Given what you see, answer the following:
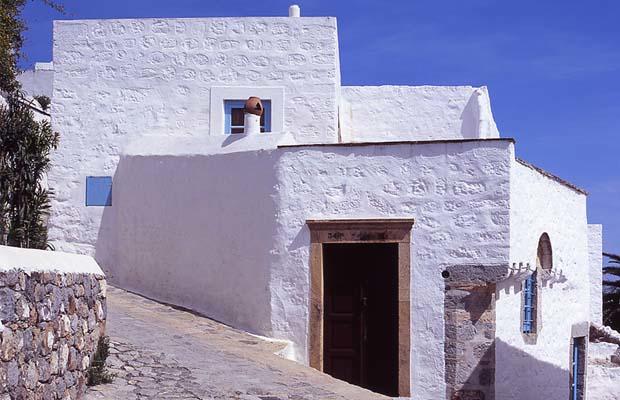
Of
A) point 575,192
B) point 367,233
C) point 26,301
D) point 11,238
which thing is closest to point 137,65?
point 11,238

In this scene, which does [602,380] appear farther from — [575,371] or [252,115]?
[252,115]

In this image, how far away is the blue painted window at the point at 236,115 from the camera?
1550 centimetres

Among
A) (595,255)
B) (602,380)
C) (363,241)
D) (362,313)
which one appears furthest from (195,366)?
(595,255)

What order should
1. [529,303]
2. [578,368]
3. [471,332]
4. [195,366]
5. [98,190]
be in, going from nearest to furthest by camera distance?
1. [195,366]
2. [471,332]
3. [529,303]
4. [98,190]
5. [578,368]

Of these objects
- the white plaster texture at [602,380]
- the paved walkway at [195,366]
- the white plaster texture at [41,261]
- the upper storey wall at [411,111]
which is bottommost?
the white plaster texture at [602,380]

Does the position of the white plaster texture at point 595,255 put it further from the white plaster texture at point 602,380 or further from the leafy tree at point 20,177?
the leafy tree at point 20,177

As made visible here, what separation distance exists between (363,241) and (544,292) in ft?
12.6

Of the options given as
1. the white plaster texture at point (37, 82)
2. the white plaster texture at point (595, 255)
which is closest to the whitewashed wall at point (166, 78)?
the white plaster texture at point (37, 82)

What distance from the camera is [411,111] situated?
58.0 feet

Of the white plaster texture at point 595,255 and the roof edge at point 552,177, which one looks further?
the white plaster texture at point 595,255

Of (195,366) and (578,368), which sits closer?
(195,366)

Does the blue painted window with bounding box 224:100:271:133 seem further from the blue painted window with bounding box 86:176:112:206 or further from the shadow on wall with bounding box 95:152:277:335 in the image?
the blue painted window with bounding box 86:176:112:206

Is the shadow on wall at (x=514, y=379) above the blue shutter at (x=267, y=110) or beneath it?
beneath

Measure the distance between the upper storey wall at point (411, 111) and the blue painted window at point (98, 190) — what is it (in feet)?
17.0
